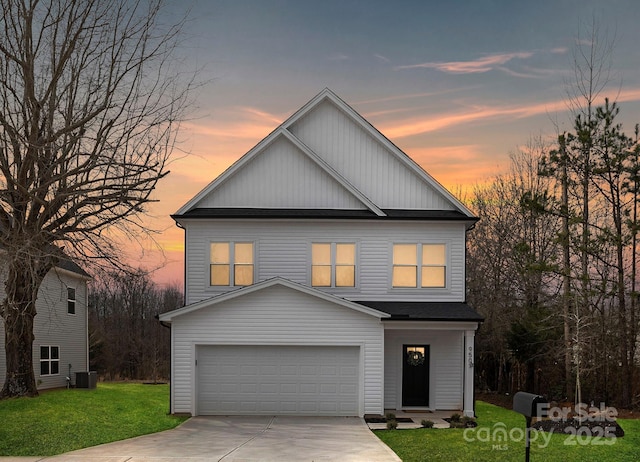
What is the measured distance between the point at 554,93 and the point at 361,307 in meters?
12.8

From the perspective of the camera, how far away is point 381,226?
21703 millimetres

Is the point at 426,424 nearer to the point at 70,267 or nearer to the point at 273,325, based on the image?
the point at 273,325

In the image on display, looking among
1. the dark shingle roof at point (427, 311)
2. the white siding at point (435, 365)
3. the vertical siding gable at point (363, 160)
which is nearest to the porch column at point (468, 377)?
the dark shingle roof at point (427, 311)

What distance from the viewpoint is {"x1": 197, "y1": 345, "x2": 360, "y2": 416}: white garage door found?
1962 cm

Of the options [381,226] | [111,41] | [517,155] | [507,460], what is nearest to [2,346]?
[111,41]

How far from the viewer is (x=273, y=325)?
1945 cm

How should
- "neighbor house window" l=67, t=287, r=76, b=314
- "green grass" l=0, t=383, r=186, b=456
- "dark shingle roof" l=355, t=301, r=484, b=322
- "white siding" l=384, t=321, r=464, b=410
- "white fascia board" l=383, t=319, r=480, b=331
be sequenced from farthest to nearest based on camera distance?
"neighbor house window" l=67, t=287, r=76, b=314
"white siding" l=384, t=321, r=464, b=410
"white fascia board" l=383, t=319, r=480, b=331
"dark shingle roof" l=355, t=301, r=484, b=322
"green grass" l=0, t=383, r=186, b=456

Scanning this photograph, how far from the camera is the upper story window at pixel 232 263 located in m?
21.5

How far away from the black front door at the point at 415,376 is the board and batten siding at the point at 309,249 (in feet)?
6.15

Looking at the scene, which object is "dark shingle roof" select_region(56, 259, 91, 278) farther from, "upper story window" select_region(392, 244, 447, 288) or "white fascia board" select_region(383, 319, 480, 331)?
"white fascia board" select_region(383, 319, 480, 331)

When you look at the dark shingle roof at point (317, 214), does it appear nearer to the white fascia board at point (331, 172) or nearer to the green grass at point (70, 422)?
the white fascia board at point (331, 172)

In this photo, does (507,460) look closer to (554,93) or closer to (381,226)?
(381,226)

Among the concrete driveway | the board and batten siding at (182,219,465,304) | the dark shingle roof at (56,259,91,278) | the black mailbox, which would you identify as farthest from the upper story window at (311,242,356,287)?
the dark shingle roof at (56,259,91,278)

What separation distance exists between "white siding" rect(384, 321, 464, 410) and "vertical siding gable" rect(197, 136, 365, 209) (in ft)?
16.6
